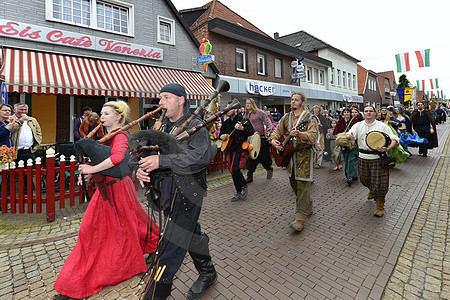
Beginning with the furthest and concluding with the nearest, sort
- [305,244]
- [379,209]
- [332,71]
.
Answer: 1. [332,71]
2. [379,209]
3. [305,244]

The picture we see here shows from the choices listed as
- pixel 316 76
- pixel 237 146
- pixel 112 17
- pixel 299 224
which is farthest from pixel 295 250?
pixel 316 76

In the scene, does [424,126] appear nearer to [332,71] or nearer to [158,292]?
[158,292]

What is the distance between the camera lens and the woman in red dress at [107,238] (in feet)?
7.94

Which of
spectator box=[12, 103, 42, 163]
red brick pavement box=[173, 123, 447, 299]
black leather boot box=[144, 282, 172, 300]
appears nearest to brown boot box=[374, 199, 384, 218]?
red brick pavement box=[173, 123, 447, 299]

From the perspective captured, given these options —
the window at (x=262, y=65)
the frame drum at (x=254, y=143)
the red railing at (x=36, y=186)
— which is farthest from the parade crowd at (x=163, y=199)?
the window at (x=262, y=65)

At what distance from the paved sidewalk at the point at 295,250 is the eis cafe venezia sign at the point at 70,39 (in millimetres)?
5880

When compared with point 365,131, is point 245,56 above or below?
above

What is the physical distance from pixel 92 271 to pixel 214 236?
1.73 m

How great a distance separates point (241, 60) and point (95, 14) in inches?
362

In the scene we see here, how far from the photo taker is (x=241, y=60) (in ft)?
53.3

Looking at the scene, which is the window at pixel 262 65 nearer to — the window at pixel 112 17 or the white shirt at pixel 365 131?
the window at pixel 112 17

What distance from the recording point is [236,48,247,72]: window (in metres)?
15.9

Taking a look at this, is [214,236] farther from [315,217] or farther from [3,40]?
[3,40]

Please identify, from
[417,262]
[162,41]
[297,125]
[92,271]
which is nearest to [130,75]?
[162,41]
